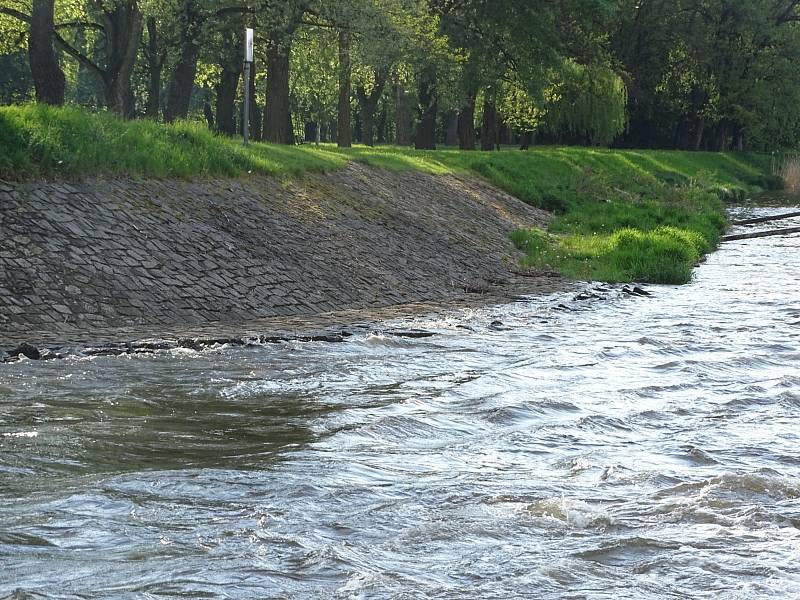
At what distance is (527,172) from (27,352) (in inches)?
1127

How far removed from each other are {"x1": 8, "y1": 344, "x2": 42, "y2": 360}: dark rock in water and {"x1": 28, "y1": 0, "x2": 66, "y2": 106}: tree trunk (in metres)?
12.7

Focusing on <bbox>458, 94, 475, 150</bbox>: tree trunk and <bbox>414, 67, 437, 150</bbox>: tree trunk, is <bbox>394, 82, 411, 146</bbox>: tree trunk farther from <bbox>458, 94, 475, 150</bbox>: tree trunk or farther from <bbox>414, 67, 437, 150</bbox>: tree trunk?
<bbox>414, 67, 437, 150</bbox>: tree trunk

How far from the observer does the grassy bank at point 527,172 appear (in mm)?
18141

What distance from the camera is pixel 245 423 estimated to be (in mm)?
10500

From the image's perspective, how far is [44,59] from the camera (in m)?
24.6

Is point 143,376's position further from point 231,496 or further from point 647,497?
point 647,497

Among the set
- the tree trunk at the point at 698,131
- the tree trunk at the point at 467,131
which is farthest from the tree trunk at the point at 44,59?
the tree trunk at the point at 698,131

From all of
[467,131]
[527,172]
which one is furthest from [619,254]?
[467,131]

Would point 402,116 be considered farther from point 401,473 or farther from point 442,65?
point 401,473

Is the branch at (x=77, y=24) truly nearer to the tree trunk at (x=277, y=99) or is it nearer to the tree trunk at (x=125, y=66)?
the tree trunk at (x=125, y=66)

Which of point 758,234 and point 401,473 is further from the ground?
point 758,234

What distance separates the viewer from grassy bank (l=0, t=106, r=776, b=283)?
714 inches

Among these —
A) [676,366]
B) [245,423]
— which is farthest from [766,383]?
[245,423]

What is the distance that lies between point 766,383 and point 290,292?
7.46 meters
